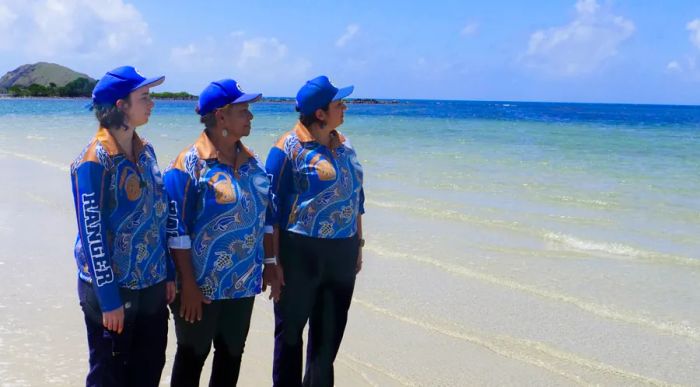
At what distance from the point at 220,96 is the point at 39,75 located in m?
154

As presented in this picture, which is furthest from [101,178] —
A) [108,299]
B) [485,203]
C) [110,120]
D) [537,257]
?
[485,203]

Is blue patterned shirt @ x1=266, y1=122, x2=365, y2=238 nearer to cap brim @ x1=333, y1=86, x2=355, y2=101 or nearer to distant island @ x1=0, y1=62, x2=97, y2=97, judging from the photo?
cap brim @ x1=333, y1=86, x2=355, y2=101

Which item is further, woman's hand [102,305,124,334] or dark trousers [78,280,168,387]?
dark trousers [78,280,168,387]

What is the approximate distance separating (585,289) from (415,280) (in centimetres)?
153

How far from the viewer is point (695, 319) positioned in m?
5.78

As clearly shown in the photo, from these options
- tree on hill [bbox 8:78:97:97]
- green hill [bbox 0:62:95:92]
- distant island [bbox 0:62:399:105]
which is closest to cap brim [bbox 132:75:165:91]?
distant island [bbox 0:62:399:105]


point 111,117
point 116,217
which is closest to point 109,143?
point 111,117

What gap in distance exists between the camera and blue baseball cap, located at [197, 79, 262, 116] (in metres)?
3.17

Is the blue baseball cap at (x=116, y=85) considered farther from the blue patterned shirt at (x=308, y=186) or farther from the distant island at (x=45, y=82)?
the distant island at (x=45, y=82)

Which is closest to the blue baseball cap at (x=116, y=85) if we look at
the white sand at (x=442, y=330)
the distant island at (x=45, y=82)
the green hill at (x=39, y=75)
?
the white sand at (x=442, y=330)

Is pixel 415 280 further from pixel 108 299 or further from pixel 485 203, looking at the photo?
pixel 485 203

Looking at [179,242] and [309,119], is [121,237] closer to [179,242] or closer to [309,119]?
[179,242]

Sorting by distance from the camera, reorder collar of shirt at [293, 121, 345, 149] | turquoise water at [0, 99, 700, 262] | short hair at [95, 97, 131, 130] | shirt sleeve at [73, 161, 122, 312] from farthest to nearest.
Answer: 1. turquoise water at [0, 99, 700, 262]
2. collar of shirt at [293, 121, 345, 149]
3. short hair at [95, 97, 131, 130]
4. shirt sleeve at [73, 161, 122, 312]

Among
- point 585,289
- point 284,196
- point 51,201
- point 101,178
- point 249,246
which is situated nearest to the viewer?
point 101,178
